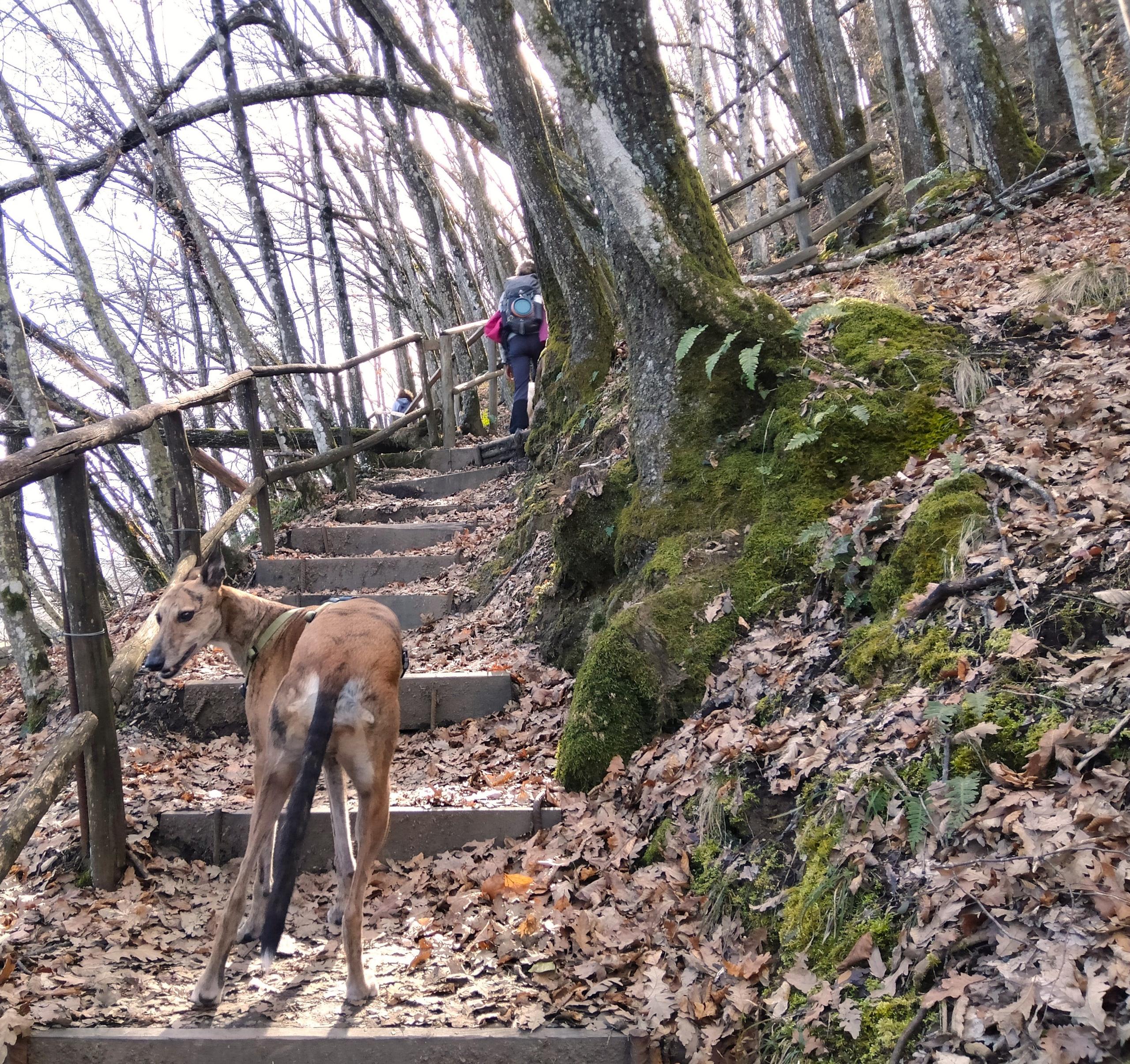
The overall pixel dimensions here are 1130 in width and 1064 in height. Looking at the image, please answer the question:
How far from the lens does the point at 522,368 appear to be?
1205 cm

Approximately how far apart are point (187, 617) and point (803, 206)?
40.7 feet

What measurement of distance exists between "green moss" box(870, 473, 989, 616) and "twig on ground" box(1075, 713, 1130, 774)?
121 cm

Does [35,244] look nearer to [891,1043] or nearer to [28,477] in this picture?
[28,477]

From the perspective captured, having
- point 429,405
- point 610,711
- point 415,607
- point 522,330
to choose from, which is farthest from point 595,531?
point 429,405

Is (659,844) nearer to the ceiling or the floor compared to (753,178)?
nearer to the floor

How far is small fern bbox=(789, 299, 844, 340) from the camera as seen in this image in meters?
5.39

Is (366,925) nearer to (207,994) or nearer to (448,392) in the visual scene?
(207,994)

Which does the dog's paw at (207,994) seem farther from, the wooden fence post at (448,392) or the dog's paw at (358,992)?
the wooden fence post at (448,392)

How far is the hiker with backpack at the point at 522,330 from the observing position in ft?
38.1

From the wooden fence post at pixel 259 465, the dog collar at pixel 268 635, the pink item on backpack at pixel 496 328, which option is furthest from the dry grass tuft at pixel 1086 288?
the pink item on backpack at pixel 496 328

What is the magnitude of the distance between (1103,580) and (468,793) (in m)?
3.37

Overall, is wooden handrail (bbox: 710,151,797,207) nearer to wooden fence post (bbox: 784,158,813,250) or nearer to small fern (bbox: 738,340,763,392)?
wooden fence post (bbox: 784,158,813,250)

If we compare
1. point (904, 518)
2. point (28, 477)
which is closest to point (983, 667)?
point (904, 518)

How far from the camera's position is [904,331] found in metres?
5.55
